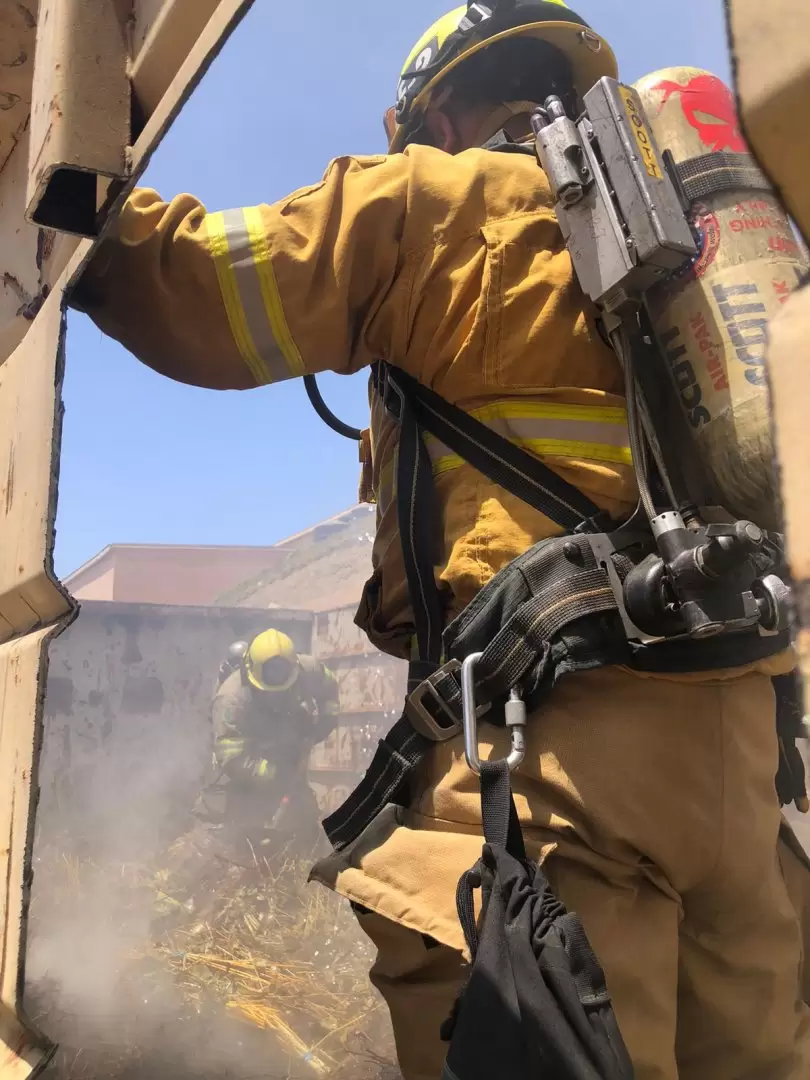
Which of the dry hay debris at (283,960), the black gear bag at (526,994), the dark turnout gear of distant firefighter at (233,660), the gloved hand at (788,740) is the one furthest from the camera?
the dark turnout gear of distant firefighter at (233,660)

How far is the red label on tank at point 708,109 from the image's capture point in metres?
1.36

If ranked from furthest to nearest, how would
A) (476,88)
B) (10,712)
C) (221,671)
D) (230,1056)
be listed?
(221,671) → (230,1056) → (476,88) → (10,712)

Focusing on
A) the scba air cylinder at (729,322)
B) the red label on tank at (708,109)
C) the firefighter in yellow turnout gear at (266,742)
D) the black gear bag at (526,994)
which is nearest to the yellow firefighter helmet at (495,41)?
the red label on tank at (708,109)

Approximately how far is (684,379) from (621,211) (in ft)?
0.92

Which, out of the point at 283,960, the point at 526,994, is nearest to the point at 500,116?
the point at 526,994

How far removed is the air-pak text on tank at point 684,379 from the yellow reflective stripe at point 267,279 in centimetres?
60

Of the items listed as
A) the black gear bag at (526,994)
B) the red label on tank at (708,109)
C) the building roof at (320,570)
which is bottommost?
the black gear bag at (526,994)

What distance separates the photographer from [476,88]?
5.86ft

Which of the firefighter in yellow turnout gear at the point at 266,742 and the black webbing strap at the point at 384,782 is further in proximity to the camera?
the firefighter in yellow turnout gear at the point at 266,742

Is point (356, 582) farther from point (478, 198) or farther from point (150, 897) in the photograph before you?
point (478, 198)

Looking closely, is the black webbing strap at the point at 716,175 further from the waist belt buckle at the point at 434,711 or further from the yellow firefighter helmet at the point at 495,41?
the waist belt buckle at the point at 434,711

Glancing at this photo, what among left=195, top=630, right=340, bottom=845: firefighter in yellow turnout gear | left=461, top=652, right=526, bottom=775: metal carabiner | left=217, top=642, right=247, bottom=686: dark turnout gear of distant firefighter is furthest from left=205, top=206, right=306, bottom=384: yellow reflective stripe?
left=217, top=642, right=247, bottom=686: dark turnout gear of distant firefighter

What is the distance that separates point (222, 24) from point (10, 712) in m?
0.83

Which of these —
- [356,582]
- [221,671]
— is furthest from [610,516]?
[356,582]
